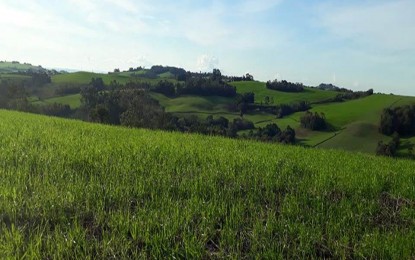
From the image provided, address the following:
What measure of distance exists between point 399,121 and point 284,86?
5839cm

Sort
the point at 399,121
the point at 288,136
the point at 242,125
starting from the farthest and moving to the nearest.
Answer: the point at 242,125, the point at 399,121, the point at 288,136

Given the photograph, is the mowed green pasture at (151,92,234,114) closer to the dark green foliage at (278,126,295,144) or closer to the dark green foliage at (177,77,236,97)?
the dark green foliage at (177,77,236,97)

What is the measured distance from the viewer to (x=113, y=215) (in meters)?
5.62

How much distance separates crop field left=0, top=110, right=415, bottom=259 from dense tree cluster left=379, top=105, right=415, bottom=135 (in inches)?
3330

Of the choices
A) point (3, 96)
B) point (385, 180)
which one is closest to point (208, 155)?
point (385, 180)

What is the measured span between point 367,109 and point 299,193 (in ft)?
350

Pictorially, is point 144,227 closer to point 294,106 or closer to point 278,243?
point 278,243

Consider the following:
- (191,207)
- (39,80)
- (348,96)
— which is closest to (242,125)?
(348,96)

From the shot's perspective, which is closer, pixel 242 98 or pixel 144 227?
pixel 144 227

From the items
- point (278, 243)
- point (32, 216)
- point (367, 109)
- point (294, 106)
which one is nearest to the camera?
point (278, 243)

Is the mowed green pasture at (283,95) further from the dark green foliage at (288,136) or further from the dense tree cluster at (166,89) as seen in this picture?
the dark green foliage at (288,136)

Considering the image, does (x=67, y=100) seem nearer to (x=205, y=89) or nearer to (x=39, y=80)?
(x=39, y=80)

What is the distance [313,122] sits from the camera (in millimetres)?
93812

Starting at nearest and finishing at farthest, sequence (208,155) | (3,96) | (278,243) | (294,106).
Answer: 1. (278,243)
2. (208,155)
3. (3,96)
4. (294,106)
